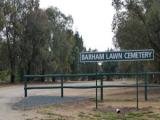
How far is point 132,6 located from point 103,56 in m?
22.0

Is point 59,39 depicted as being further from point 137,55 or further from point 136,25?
point 137,55

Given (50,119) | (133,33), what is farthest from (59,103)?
(133,33)

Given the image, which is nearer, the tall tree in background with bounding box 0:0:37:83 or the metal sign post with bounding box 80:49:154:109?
the metal sign post with bounding box 80:49:154:109

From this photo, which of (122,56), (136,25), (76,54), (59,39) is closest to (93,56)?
(122,56)

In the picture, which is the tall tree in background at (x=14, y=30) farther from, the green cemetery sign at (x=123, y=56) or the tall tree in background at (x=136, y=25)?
the green cemetery sign at (x=123, y=56)

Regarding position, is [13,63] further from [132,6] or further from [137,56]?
[137,56]

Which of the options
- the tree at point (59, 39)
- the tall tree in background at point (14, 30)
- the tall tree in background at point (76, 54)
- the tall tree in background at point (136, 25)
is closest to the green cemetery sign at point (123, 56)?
the tall tree in background at point (136, 25)

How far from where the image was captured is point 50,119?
48.0 feet

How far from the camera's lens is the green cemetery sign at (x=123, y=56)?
1839cm

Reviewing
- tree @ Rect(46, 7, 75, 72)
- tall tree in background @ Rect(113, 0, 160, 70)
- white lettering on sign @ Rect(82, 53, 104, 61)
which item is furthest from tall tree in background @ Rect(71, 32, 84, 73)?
white lettering on sign @ Rect(82, 53, 104, 61)

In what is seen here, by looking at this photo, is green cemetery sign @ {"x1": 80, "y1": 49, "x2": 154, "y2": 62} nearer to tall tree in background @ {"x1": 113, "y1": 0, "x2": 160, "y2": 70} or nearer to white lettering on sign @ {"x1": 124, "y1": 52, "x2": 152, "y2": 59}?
white lettering on sign @ {"x1": 124, "y1": 52, "x2": 152, "y2": 59}

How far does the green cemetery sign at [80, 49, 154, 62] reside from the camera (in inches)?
724

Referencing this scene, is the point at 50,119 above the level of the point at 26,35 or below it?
below

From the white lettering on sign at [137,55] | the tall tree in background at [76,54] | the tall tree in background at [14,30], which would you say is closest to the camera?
the white lettering on sign at [137,55]
